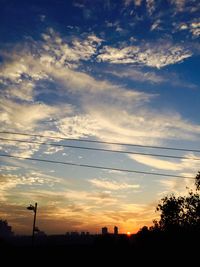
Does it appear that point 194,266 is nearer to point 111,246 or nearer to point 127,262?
point 127,262

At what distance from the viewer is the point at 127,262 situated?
1171 inches

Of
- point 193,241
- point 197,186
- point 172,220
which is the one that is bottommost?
point 193,241

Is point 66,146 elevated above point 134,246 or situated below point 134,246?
above

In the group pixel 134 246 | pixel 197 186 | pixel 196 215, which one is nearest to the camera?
pixel 134 246

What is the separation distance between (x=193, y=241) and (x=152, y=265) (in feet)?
14.4

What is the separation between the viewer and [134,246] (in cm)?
3167

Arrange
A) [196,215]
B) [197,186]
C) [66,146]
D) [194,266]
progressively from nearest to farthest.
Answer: [66,146]
[194,266]
[197,186]
[196,215]

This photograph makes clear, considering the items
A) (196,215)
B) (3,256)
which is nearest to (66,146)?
(3,256)

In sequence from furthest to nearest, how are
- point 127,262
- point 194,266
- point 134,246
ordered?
point 134,246
point 127,262
point 194,266

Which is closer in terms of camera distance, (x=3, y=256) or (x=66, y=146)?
(x=66, y=146)

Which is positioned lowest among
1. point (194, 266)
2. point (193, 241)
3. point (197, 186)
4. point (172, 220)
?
point (194, 266)

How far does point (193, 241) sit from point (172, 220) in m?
30.5

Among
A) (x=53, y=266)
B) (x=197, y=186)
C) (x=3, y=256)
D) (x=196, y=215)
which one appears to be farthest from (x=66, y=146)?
(x=196, y=215)

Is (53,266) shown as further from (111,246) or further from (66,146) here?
(66,146)
